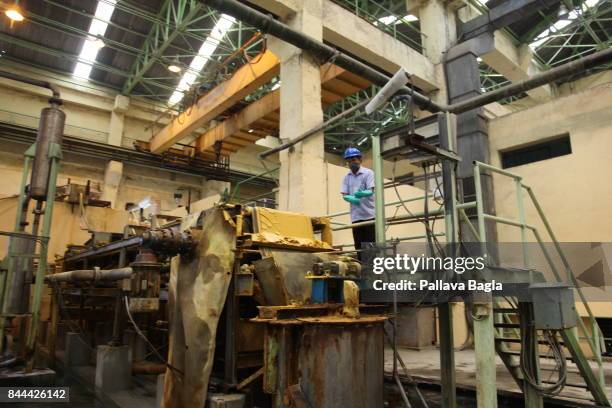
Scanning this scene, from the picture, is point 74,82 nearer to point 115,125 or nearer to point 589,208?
point 115,125

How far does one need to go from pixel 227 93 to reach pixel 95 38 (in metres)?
4.63

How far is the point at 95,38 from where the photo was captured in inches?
444

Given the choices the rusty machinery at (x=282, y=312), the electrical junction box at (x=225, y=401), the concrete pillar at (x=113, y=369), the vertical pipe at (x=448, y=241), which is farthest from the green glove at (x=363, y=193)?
the concrete pillar at (x=113, y=369)

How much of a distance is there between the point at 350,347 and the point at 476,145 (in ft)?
23.7

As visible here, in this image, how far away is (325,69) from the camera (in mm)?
8898

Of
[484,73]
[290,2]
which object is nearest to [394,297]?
[290,2]

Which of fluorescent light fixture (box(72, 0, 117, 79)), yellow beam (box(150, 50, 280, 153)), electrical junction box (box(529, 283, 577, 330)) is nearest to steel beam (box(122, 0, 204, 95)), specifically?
fluorescent light fixture (box(72, 0, 117, 79))

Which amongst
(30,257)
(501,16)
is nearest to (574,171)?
(501,16)

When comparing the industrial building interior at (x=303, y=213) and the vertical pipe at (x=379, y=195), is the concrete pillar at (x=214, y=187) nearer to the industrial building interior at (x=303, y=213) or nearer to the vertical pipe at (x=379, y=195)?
the industrial building interior at (x=303, y=213)

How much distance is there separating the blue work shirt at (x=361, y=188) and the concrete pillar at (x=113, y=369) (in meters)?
3.42

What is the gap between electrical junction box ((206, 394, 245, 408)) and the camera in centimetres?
337

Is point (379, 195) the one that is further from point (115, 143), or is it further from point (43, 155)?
point (115, 143)

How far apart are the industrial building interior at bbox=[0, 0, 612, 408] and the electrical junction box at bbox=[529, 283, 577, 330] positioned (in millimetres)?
19

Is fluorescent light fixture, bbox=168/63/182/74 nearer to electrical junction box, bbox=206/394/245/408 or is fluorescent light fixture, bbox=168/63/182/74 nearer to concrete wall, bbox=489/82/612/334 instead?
concrete wall, bbox=489/82/612/334
